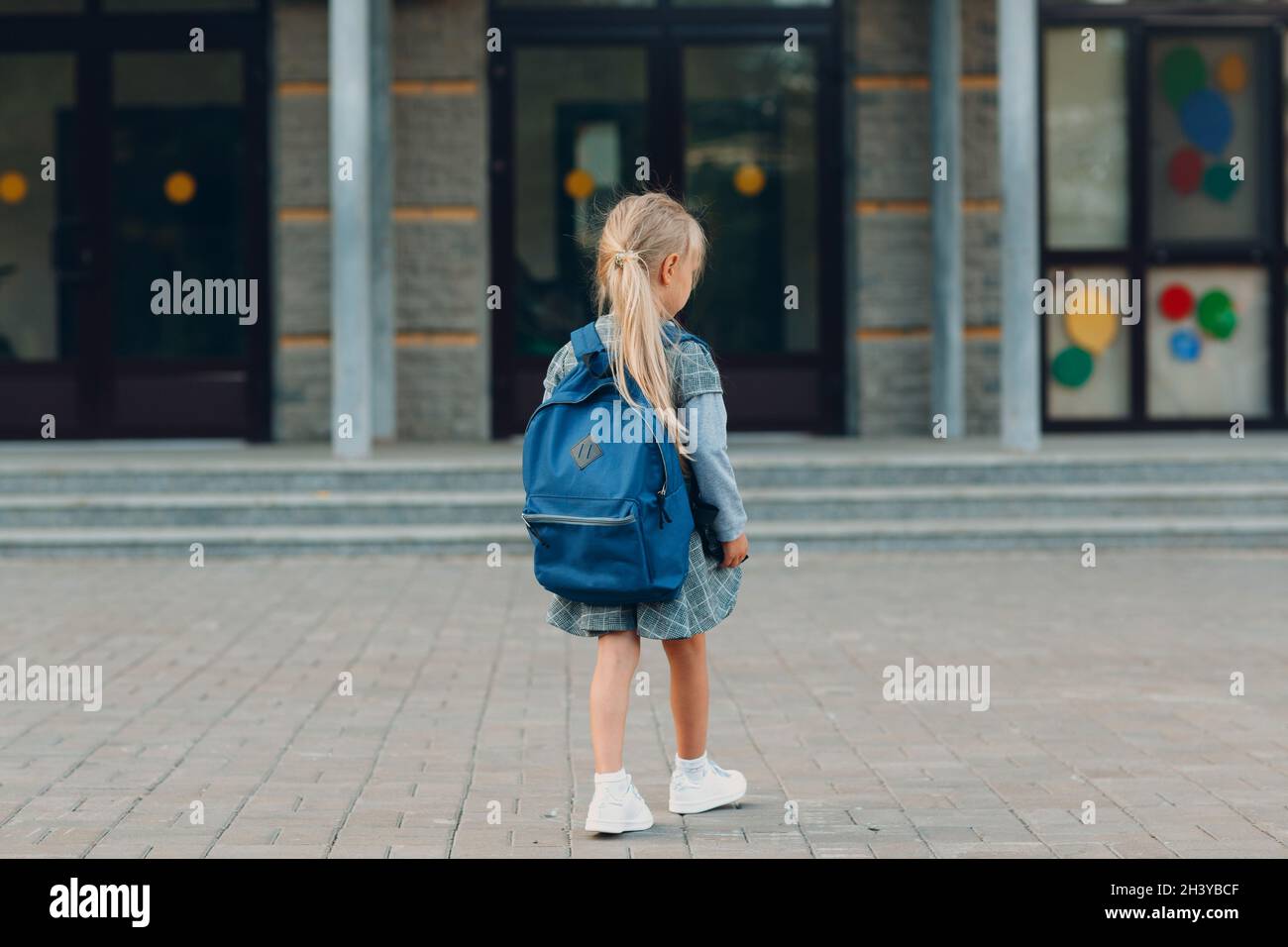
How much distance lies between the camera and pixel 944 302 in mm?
14422

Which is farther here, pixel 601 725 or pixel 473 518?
pixel 473 518

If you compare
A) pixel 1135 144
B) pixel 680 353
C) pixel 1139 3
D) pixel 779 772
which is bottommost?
pixel 779 772

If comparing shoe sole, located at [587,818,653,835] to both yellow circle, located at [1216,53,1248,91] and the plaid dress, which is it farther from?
yellow circle, located at [1216,53,1248,91]

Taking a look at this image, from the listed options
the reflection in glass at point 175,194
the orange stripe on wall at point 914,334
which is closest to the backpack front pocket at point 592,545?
the orange stripe on wall at point 914,334

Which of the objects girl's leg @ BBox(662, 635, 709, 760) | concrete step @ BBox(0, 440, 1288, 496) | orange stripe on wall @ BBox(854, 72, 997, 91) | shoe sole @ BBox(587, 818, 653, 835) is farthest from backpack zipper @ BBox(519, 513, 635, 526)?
orange stripe on wall @ BBox(854, 72, 997, 91)

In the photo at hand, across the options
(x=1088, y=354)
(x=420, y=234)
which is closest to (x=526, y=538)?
(x=420, y=234)

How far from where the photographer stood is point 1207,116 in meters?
14.8

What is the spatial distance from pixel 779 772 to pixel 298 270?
9.24m

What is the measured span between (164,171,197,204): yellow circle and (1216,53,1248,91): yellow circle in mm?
7903

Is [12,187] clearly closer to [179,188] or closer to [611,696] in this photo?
[179,188]

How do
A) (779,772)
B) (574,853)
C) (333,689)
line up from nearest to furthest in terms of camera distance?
(574,853), (779,772), (333,689)

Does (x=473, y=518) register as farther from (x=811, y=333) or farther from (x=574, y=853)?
(x=574, y=853)

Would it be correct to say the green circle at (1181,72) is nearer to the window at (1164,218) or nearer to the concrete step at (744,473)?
the window at (1164,218)

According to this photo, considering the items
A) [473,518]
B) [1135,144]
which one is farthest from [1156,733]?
[1135,144]
